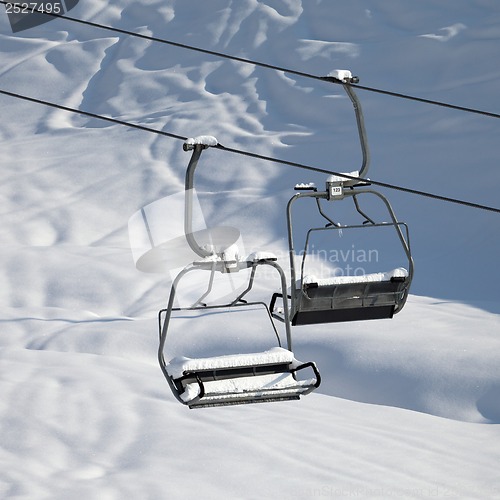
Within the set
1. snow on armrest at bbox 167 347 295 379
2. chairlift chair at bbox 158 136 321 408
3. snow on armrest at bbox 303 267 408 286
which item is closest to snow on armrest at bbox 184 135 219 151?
chairlift chair at bbox 158 136 321 408

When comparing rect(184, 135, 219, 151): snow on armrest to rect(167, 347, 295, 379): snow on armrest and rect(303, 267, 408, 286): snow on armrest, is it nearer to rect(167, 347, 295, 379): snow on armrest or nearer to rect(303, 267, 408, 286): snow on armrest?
rect(303, 267, 408, 286): snow on armrest

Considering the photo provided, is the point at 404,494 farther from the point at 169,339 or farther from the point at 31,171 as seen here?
the point at 31,171

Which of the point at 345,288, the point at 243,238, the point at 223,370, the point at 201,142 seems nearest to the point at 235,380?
the point at 223,370

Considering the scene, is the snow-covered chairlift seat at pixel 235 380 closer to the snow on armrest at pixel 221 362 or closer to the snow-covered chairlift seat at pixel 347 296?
the snow on armrest at pixel 221 362

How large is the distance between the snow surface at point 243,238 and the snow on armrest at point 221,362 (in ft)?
42.3

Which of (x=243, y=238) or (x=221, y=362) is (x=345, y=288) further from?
(x=243, y=238)

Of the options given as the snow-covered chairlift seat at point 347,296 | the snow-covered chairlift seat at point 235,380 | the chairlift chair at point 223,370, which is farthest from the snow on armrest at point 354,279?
the snow-covered chairlift seat at point 235,380

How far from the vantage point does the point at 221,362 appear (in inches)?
254

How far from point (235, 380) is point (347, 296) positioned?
0.97m

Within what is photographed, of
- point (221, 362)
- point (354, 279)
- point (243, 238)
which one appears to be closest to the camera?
point (221, 362)

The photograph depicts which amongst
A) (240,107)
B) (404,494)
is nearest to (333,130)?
(240,107)

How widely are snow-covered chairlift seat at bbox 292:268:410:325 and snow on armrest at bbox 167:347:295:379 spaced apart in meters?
0.45

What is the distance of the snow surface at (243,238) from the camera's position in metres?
20.8

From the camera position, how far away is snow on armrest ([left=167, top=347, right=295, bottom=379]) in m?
6.39
